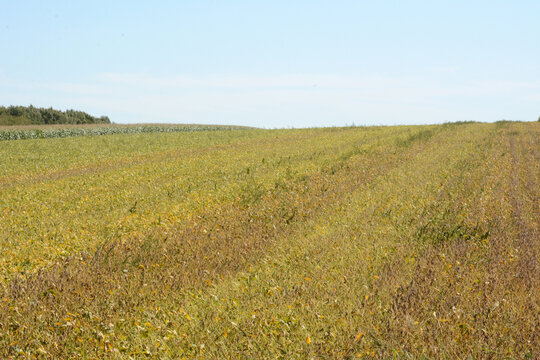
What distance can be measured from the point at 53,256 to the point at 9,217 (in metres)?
4.44

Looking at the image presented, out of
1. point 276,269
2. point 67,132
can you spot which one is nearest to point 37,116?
point 67,132

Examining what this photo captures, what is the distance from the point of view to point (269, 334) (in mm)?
5551

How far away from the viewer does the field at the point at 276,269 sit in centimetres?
547

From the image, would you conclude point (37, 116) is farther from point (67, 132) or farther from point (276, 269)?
point (276, 269)

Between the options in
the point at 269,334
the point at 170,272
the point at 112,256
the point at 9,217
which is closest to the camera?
the point at 269,334

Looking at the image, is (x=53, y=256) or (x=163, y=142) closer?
(x=53, y=256)

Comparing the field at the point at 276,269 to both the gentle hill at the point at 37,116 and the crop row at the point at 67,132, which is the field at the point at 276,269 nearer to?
the crop row at the point at 67,132

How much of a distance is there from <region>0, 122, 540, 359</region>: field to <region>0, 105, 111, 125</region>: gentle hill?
243ft

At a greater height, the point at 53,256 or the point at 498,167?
the point at 498,167

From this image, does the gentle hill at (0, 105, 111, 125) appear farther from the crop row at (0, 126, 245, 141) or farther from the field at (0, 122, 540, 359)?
the field at (0, 122, 540, 359)

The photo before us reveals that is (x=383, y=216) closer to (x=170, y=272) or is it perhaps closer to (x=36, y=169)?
(x=170, y=272)

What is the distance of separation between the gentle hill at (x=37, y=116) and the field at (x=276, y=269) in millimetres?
73934

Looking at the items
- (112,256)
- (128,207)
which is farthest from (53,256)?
(128,207)

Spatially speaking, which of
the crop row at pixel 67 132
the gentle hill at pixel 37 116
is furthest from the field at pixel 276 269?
the gentle hill at pixel 37 116
